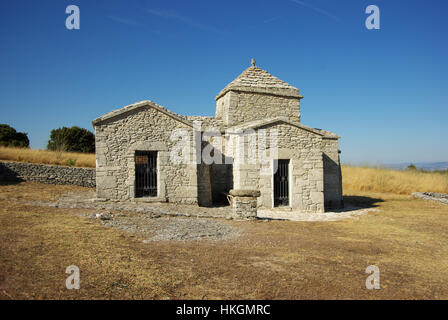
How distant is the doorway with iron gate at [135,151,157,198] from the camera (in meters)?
12.7

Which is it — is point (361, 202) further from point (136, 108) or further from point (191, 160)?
point (136, 108)

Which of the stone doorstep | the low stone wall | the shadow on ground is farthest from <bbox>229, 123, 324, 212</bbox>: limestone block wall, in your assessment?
the low stone wall

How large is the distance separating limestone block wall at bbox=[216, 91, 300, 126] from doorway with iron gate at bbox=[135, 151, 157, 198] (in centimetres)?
491

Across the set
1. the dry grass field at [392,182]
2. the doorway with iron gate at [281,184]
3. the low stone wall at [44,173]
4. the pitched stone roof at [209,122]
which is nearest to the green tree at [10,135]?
the low stone wall at [44,173]

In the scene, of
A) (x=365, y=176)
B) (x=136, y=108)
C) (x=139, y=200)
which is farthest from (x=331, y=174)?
(x=365, y=176)

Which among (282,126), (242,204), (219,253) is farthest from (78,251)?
(282,126)

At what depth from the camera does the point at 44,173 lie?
1570cm

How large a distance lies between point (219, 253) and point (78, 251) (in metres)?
2.63

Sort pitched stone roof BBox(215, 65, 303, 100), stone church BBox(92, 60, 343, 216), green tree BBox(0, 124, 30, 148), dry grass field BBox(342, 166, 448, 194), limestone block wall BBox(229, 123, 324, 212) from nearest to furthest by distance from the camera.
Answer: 1. stone church BBox(92, 60, 343, 216)
2. limestone block wall BBox(229, 123, 324, 212)
3. pitched stone roof BBox(215, 65, 303, 100)
4. dry grass field BBox(342, 166, 448, 194)
5. green tree BBox(0, 124, 30, 148)

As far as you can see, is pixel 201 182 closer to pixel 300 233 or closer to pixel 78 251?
pixel 300 233

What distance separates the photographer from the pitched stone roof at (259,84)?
16.4 meters

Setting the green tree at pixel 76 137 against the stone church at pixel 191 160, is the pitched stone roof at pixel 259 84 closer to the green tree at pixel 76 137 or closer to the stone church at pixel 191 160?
the stone church at pixel 191 160

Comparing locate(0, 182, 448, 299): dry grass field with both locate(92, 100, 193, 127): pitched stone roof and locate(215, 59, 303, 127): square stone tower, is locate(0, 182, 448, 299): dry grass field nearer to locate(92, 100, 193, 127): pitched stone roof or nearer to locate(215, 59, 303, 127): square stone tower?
locate(92, 100, 193, 127): pitched stone roof
